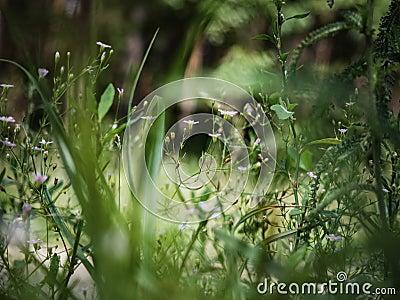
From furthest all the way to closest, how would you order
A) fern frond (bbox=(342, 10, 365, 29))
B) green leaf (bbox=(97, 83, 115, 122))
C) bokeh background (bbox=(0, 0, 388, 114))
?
bokeh background (bbox=(0, 0, 388, 114))
green leaf (bbox=(97, 83, 115, 122))
fern frond (bbox=(342, 10, 365, 29))

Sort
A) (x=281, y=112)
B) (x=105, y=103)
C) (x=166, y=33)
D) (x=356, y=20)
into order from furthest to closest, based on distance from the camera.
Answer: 1. (x=166, y=33)
2. (x=281, y=112)
3. (x=105, y=103)
4. (x=356, y=20)

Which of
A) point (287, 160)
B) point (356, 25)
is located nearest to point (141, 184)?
point (356, 25)

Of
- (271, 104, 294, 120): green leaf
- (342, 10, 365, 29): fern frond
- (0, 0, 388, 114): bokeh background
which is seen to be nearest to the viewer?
(342, 10, 365, 29): fern frond

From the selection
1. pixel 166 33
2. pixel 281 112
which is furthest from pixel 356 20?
pixel 166 33

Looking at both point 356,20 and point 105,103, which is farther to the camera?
point 105,103

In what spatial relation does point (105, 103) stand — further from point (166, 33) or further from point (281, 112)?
point (166, 33)

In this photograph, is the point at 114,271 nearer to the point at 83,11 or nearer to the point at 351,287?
the point at 351,287

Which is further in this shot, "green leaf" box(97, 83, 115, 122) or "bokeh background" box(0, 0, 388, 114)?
"bokeh background" box(0, 0, 388, 114)

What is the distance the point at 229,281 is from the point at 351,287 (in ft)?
0.55

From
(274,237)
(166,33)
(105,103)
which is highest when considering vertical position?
(166,33)

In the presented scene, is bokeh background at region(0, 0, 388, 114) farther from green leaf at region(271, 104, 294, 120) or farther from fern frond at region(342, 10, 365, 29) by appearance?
fern frond at region(342, 10, 365, 29)

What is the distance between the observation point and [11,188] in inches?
79.0

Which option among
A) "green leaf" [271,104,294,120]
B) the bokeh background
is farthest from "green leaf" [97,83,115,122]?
the bokeh background

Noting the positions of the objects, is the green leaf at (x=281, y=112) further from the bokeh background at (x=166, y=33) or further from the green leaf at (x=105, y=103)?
the bokeh background at (x=166, y=33)
